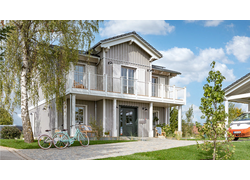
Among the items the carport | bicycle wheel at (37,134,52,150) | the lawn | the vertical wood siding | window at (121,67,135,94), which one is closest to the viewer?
the lawn

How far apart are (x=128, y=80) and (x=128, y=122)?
2.91 m

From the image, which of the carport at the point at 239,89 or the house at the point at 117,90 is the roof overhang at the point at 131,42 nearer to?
the house at the point at 117,90

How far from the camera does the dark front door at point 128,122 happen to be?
1588 cm

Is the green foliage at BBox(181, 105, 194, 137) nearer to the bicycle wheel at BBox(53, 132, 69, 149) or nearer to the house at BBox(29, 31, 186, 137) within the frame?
the house at BBox(29, 31, 186, 137)

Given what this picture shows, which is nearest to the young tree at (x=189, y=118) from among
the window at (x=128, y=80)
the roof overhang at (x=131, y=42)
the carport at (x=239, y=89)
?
the carport at (x=239, y=89)

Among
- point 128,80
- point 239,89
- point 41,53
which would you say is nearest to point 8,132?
point 41,53

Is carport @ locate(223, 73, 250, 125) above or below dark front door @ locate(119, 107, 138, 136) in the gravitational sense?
above

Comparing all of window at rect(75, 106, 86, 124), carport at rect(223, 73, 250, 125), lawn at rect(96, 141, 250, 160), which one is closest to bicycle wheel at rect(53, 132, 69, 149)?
lawn at rect(96, 141, 250, 160)

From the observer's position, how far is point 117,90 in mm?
15484

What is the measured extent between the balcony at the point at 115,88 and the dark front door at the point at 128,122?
1.30 meters

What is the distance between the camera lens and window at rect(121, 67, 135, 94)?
1587 cm
